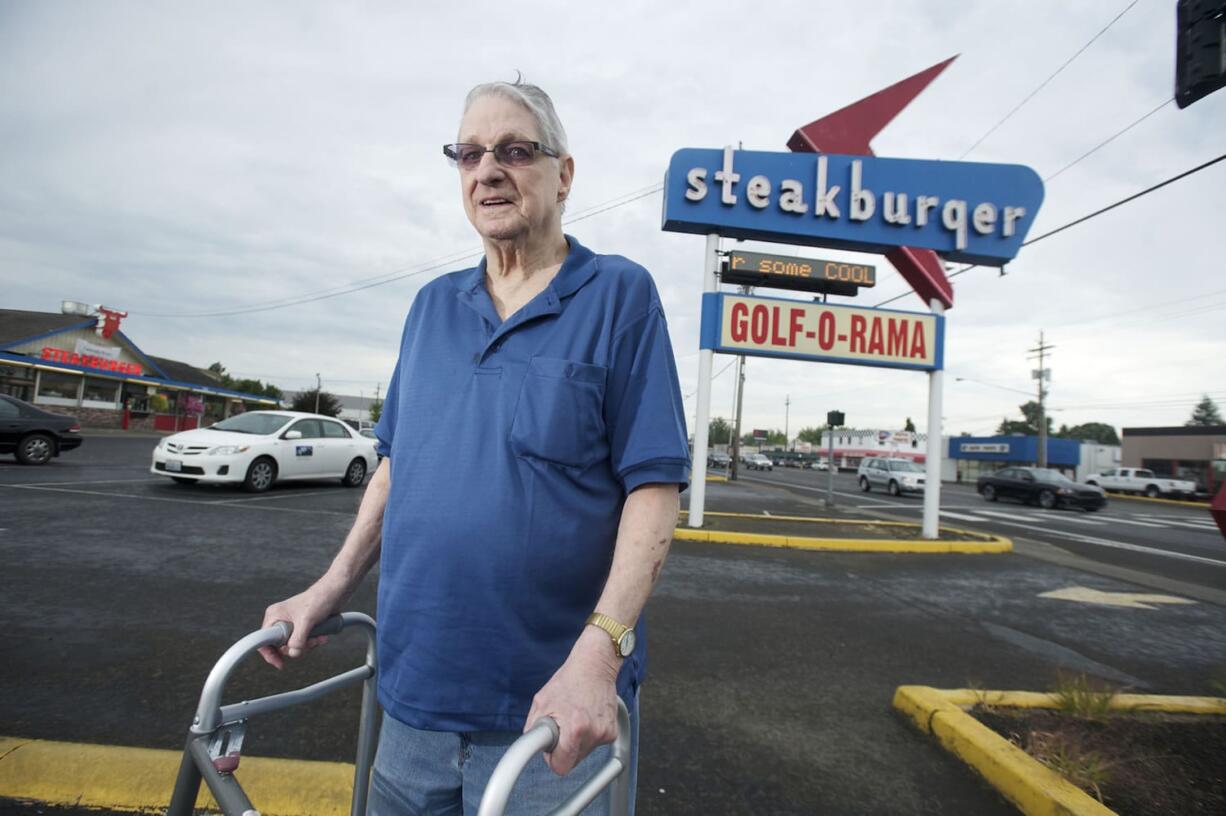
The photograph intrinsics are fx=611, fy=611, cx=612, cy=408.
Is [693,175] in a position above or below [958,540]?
above

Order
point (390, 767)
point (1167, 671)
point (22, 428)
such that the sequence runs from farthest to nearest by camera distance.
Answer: point (22, 428), point (1167, 671), point (390, 767)

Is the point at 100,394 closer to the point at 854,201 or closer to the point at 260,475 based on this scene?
the point at 260,475

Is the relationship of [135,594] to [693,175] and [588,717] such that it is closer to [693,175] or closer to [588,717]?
[588,717]

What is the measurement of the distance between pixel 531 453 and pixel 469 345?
0.33 metres

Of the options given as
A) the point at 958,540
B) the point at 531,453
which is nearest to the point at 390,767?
the point at 531,453

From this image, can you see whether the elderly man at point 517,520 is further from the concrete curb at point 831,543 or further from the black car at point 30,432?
the black car at point 30,432

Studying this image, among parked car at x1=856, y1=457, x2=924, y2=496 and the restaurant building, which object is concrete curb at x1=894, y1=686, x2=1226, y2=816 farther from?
the restaurant building

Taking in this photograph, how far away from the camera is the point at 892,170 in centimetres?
984

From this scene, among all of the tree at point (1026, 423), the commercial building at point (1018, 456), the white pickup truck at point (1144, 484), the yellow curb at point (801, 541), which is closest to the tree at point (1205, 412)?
the tree at point (1026, 423)

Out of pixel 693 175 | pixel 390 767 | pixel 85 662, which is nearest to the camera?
pixel 390 767

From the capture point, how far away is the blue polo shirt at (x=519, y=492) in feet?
3.94

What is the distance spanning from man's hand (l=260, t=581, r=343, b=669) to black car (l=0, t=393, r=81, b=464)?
1381 centimetres

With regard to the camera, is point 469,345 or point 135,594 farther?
point 135,594

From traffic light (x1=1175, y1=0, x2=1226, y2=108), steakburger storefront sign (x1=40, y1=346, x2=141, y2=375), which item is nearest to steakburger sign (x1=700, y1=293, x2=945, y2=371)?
traffic light (x1=1175, y1=0, x2=1226, y2=108)
